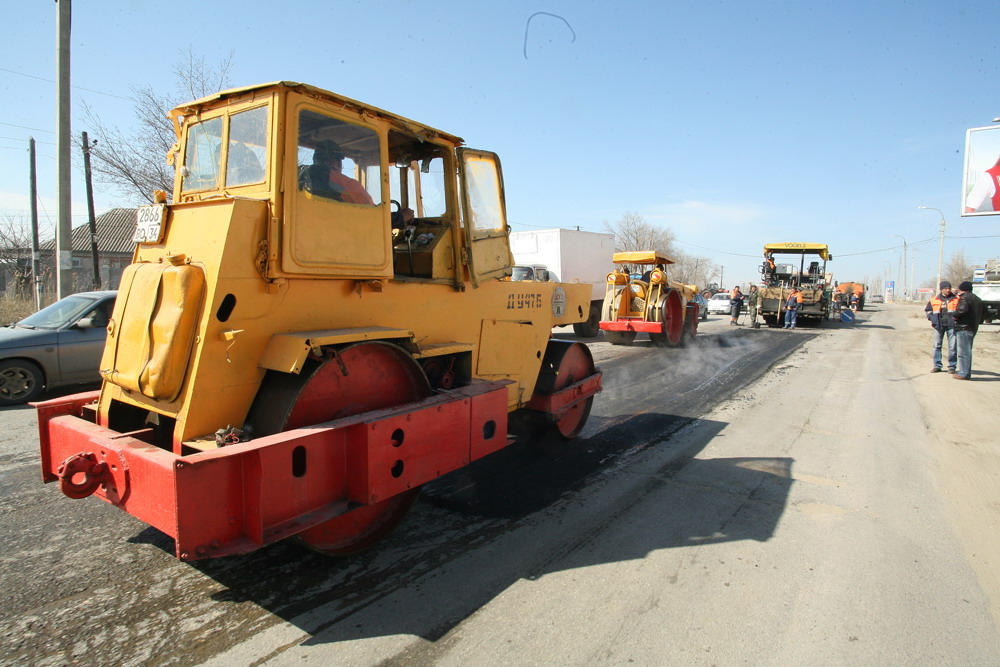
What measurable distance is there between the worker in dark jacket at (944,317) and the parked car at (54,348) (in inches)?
514

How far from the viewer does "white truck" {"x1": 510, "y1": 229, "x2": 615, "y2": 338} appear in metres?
19.6

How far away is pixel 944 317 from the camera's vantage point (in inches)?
393

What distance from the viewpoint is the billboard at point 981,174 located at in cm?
1588

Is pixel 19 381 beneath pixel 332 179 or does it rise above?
beneath

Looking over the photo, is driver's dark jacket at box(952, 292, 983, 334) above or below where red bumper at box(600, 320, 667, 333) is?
above

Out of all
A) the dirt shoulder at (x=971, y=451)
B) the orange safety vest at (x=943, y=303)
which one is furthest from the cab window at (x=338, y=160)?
the orange safety vest at (x=943, y=303)

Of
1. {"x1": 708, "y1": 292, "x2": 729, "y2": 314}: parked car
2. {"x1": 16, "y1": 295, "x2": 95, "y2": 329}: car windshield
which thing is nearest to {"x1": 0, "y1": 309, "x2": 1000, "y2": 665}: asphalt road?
{"x1": 16, "y1": 295, "x2": 95, "y2": 329}: car windshield

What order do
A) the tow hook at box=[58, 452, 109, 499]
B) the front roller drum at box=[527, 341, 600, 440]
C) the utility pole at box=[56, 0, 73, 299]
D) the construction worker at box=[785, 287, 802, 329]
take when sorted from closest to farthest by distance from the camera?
the tow hook at box=[58, 452, 109, 499] < the front roller drum at box=[527, 341, 600, 440] < the utility pole at box=[56, 0, 73, 299] < the construction worker at box=[785, 287, 802, 329]

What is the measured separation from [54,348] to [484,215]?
6293mm

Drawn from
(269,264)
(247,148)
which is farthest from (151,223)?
(269,264)

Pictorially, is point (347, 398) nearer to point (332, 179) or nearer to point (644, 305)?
point (332, 179)

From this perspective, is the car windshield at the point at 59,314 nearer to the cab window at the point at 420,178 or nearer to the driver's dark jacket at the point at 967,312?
the cab window at the point at 420,178

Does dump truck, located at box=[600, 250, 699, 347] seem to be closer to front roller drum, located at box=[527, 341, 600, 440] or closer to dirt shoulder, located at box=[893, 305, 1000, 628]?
dirt shoulder, located at box=[893, 305, 1000, 628]

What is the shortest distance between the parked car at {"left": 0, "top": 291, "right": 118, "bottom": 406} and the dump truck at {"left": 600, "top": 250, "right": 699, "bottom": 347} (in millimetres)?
10687
